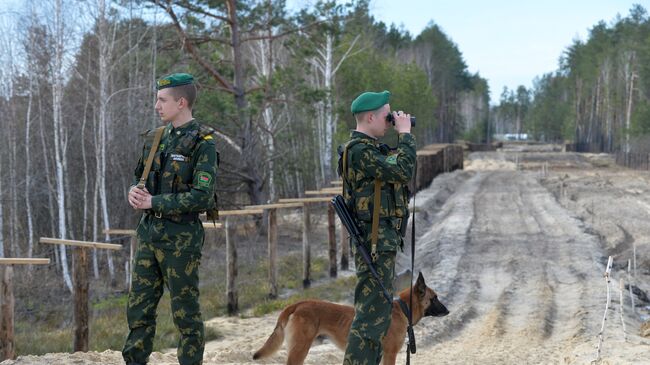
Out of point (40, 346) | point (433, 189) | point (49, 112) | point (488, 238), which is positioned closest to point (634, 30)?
point (433, 189)

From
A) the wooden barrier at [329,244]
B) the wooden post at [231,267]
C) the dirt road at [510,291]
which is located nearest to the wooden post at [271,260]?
the wooden barrier at [329,244]

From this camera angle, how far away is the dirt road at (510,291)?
8.69m

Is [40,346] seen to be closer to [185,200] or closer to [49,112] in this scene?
[185,200]

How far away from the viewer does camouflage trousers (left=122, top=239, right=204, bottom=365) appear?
4.82m

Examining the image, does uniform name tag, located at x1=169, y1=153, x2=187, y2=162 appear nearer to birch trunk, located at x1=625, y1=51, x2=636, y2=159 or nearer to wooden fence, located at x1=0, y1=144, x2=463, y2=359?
wooden fence, located at x1=0, y1=144, x2=463, y2=359

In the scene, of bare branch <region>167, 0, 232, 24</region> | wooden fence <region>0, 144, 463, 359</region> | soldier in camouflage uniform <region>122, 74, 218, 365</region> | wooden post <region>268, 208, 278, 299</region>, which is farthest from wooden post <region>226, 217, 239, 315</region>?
bare branch <region>167, 0, 232, 24</region>

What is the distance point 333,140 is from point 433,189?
5744 millimetres

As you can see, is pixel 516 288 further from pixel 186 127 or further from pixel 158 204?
pixel 158 204

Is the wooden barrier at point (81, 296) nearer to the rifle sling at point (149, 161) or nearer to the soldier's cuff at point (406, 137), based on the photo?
the rifle sling at point (149, 161)

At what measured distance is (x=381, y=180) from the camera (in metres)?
5.04

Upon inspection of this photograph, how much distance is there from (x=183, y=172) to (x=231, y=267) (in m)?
6.55

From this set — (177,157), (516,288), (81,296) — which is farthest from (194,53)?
(177,157)

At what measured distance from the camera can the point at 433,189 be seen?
35.7 m

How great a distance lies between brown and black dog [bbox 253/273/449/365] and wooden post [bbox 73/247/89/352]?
2.23 meters
